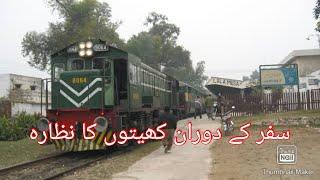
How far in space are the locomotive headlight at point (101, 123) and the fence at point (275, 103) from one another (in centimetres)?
1617

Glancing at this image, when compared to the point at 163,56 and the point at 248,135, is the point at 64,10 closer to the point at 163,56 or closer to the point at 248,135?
the point at 163,56

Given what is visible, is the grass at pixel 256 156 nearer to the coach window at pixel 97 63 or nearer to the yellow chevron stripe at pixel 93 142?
the yellow chevron stripe at pixel 93 142

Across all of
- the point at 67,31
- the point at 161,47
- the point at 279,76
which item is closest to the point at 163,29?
the point at 161,47

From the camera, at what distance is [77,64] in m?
18.7

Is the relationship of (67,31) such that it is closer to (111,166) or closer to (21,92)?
(21,92)

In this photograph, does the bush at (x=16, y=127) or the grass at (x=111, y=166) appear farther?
the bush at (x=16, y=127)

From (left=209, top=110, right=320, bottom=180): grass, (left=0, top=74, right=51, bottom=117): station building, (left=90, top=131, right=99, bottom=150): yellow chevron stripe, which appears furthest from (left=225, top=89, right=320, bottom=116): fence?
(left=0, top=74, right=51, bottom=117): station building

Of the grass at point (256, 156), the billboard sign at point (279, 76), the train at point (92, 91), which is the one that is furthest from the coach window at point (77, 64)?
the billboard sign at point (279, 76)

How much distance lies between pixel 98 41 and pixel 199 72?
4015 inches

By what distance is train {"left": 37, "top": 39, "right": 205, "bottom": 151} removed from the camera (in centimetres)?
1738

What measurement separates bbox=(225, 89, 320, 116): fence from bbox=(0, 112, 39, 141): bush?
37.7 feet

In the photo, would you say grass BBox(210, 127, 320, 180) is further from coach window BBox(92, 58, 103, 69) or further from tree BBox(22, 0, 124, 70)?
tree BBox(22, 0, 124, 70)

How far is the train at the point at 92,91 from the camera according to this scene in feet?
57.0

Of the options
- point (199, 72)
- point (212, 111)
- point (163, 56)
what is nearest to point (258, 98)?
point (212, 111)
